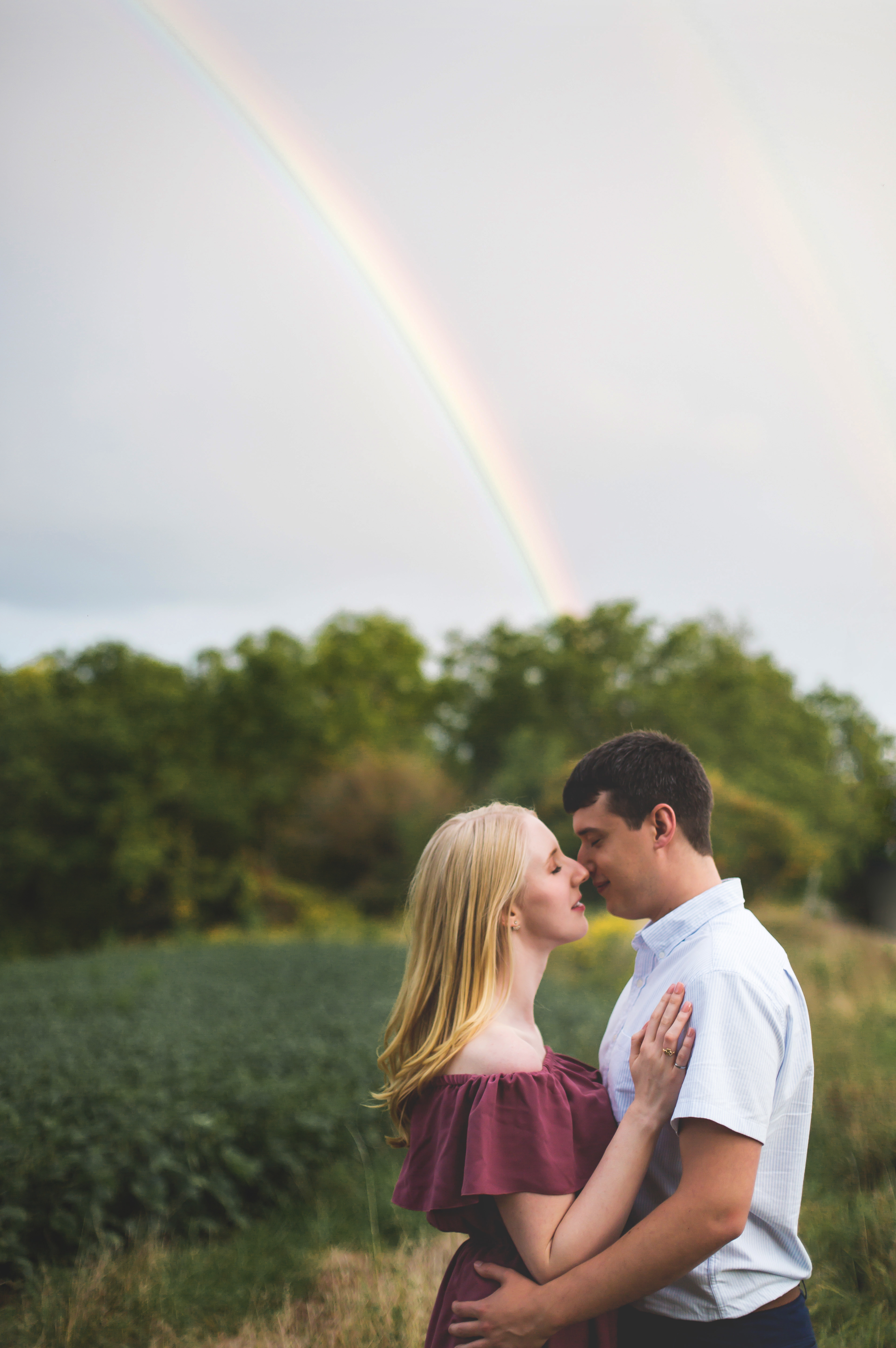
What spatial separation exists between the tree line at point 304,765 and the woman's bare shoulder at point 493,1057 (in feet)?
82.7

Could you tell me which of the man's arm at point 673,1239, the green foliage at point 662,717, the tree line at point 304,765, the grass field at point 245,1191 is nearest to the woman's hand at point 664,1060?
the man's arm at point 673,1239

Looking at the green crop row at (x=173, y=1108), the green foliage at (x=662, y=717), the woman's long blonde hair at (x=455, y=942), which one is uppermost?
the green foliage at (x=662, y=717)

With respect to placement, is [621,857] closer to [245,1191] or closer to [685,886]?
[685,886]

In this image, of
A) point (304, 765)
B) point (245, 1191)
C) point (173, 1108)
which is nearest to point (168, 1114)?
point (173, 1108)

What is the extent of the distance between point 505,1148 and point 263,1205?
14.8 ft

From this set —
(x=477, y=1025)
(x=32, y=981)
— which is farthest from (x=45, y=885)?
(x=477, y=1025)

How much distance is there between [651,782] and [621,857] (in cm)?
21

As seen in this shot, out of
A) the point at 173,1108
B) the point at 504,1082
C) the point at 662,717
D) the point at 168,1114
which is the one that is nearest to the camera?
the point at 504,1082

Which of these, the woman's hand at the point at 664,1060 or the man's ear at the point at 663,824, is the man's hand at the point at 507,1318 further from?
the man's ear at the point at 663,824

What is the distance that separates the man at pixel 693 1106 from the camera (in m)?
1.93

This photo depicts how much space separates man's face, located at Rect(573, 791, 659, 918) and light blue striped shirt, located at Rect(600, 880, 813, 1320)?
0.11 m

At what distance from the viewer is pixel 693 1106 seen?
1.92 metres

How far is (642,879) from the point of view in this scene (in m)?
2.43

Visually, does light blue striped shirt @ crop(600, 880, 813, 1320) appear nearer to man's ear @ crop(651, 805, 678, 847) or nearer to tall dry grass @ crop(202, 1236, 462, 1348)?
man's ear @ crop(651, 805, 678, 847)
